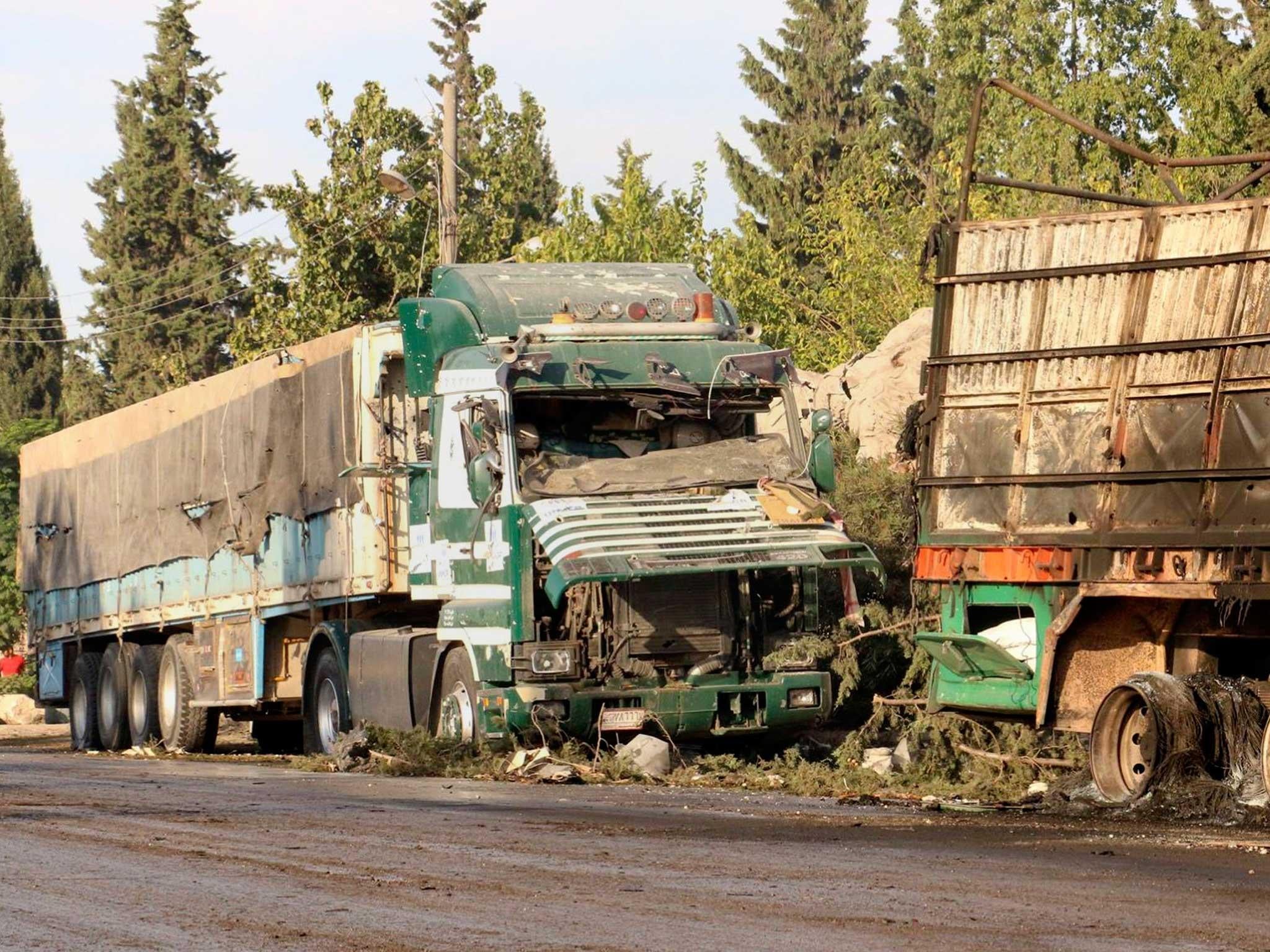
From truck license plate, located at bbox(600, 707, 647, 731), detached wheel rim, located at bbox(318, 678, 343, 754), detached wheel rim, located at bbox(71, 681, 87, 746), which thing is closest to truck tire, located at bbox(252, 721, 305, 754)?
detached wheel rim, located at bbox(71, 681, 87, 746)

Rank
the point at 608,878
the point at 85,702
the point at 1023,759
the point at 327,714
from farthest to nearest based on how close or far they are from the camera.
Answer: the point at 85,702 < the point at 327,714 < the point at 1023,759 < the point at 608,878

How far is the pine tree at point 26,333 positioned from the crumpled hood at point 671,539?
5324 centimetres

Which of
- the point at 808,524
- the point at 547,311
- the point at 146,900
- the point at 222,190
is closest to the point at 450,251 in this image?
the point at 547,311

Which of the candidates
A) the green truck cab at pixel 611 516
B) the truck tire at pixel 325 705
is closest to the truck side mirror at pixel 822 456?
the green truck cab at pixel 611 516

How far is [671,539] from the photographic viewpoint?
47.4 feet

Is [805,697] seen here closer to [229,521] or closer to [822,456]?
[822,456]

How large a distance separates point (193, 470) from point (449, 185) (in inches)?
239

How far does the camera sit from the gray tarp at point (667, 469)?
15.1 metres

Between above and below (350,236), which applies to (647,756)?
below

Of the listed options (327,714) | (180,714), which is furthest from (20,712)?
(327,714)

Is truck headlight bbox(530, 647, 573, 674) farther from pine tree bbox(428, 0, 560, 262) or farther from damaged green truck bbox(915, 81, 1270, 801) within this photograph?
pine tree bbox(428, 0, 560, 262)

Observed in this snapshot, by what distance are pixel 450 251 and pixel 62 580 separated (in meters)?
6.90

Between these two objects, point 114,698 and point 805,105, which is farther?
point 805,105

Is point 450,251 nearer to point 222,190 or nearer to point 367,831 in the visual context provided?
point 367,831
